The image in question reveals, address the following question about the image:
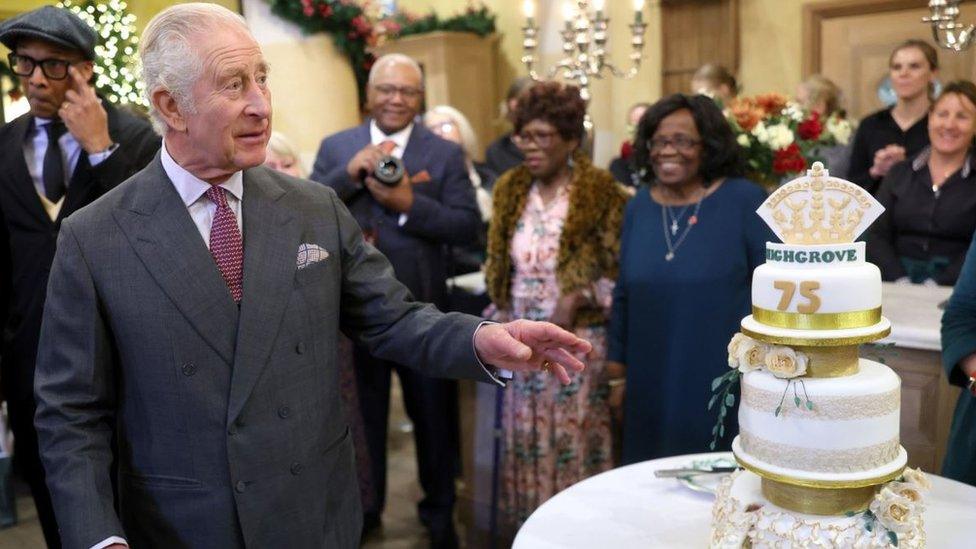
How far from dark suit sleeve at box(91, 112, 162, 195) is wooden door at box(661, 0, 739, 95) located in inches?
206

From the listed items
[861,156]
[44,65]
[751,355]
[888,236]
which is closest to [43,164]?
[44,65]

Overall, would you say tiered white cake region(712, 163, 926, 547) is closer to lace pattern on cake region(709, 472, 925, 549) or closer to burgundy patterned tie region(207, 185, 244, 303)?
lace pattern on cake region(709, 472, 925, 549)

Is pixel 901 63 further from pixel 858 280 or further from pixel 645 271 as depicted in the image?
pixel 858 280

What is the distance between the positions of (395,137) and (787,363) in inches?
88.8

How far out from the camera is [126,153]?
239 centimetres

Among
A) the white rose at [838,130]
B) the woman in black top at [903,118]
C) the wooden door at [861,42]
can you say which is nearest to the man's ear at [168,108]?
the white rose at [838,130]

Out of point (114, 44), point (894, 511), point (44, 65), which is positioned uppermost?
point (114, 44)

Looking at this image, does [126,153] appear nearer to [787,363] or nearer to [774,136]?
[787,363]

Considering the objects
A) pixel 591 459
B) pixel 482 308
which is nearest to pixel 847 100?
pixel 482 308

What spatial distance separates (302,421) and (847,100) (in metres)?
6.21

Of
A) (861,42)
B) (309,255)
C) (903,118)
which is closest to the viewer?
(309,255)

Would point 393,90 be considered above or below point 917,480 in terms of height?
above

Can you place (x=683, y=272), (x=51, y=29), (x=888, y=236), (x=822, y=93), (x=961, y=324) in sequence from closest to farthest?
1. (x=961, y=324)
2. (x=51, y=29)
3. (x=683, y=272)
4. (x=888, y=236)
5. (x=822, y=93)

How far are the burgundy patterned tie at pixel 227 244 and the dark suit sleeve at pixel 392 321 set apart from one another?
212 millimetres
